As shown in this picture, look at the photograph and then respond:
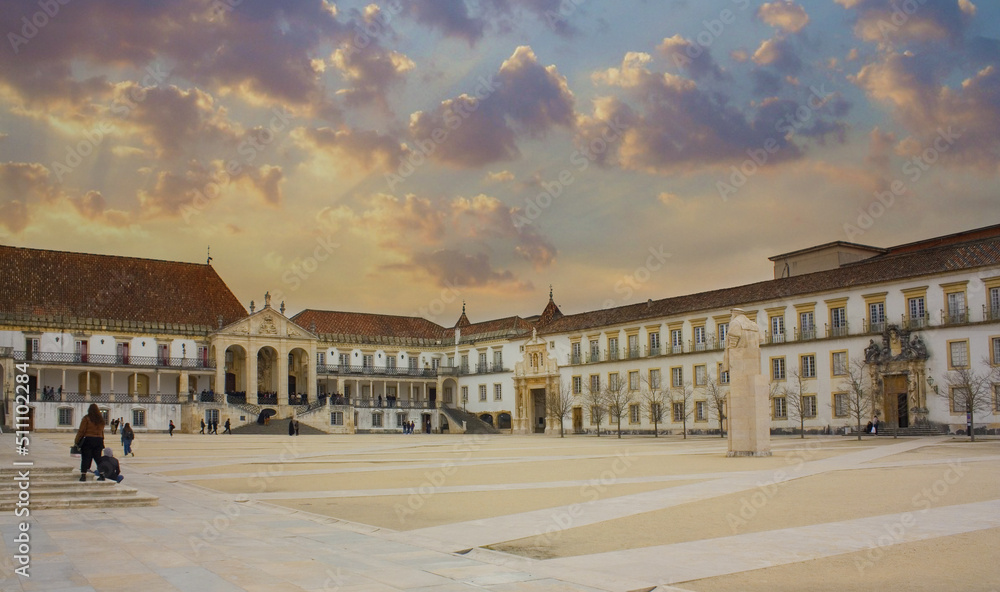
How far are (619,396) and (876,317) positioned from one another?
60.3 ft

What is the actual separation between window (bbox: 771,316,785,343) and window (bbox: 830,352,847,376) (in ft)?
11.9

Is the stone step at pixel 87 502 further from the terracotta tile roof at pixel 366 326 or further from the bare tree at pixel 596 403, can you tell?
the terracotta tile roof at pixel 366 326

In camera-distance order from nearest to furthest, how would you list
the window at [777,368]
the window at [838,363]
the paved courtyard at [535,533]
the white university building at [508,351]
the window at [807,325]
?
the paved courtyard at [535,533], the white university building at [508,351], the window at [838,363], the window at [807,325], the window at [777,368]

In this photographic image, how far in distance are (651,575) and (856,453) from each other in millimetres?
22931

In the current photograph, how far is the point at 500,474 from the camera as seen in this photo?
71.8ft

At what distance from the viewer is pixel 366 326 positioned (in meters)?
81.8

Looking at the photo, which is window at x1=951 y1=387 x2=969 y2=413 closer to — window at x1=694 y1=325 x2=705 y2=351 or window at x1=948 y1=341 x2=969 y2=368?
window at x1=948 y1=341 x2=969 y2=368

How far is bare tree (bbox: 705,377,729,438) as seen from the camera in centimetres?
5397

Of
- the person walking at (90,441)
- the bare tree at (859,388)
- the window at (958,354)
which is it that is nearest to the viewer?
the person walking at (90,441)

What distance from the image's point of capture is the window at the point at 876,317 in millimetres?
48875

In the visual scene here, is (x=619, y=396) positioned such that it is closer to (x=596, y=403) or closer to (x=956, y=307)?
(x=596, y=403)

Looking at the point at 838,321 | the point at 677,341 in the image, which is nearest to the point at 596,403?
the point at 677,341

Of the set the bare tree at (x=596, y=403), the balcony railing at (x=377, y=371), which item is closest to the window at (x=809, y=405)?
the bare tree at (x=596, y=403)

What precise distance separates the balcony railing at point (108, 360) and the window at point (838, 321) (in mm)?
43477
